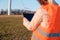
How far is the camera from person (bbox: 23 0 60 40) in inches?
128

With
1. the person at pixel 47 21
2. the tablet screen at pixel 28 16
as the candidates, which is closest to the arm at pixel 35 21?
the person at pixel 47 21

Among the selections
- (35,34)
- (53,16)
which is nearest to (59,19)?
(53,16)

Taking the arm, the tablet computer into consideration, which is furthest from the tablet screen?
the arm

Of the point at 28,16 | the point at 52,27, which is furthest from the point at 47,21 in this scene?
the point at 28,16

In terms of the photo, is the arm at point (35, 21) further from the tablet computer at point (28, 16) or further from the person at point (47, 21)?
the tablet computer at point (28, 16)

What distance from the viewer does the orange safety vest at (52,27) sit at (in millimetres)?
3234

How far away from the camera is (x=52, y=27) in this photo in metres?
3.22

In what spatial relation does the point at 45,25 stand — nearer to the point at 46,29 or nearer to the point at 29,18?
the point at 46,29

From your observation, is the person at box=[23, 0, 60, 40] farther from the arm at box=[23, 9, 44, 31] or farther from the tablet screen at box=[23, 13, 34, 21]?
the tablet screen at box=[23, 13, 34, 21]

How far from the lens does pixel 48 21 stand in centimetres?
327

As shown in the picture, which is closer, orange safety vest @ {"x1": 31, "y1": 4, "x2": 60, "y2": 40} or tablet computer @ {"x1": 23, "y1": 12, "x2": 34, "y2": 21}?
orange safety vest @ {"x1": 31, "y1": 4, "x2": 60, "y2": 40}

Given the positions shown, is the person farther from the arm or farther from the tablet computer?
the tablet computer

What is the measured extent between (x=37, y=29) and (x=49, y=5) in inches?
12.1

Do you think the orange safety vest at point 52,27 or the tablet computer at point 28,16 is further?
the tablet computer at point 28,16
